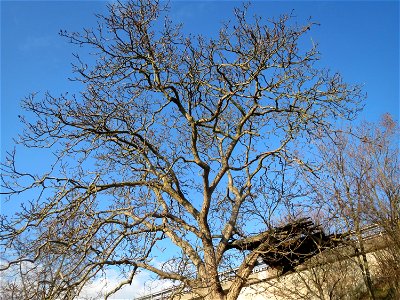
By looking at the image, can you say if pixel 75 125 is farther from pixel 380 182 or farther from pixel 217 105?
pixel 380 182

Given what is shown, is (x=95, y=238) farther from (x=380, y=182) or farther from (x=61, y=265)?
(x=380, y=182)

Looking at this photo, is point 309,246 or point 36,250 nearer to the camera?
point 36,250

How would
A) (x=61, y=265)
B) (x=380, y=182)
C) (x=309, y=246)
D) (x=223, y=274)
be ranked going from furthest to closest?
(x=380, y=182)
(x=309, y=246)
(x=223, y=274)
(x=61, y=265)

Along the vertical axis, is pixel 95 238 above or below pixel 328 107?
below

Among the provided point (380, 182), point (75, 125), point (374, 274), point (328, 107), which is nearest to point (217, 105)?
point (328, 107)

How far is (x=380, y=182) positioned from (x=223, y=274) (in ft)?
34.5

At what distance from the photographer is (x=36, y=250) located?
362 inches

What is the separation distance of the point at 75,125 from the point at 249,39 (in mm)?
4853

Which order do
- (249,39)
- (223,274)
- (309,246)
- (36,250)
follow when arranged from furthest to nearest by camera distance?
(309,246) < (249,39) < (223,274) < (36,250)

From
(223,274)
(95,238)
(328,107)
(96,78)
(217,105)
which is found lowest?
(223,274)

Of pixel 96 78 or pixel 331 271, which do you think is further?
pixel 331 271

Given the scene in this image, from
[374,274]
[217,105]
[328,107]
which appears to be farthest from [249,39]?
[374,274]

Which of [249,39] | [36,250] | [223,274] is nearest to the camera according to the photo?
[36,250]

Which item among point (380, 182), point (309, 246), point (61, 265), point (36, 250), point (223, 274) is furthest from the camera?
point (380, 182)
